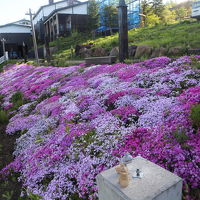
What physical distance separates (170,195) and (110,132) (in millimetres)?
3173

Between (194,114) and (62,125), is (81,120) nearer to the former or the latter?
(62,125)

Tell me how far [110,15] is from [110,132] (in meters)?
48.7

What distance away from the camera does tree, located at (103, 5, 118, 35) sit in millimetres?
49125

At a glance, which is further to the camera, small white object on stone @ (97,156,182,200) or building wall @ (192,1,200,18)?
building wall @ (192,1,200,18)

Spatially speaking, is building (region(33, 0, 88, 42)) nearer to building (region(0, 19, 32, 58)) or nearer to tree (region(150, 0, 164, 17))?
building (region(0, 19, 32, 58))

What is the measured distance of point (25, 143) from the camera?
770cm

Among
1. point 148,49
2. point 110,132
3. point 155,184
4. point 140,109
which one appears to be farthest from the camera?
point 148,49

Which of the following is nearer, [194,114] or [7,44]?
[194,114]

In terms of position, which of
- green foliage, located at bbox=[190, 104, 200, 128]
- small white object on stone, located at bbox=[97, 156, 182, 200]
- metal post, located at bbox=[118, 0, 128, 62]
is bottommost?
small white object on stone, located at bbox=[97, 156, 182, 200]

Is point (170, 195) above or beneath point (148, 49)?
beneath

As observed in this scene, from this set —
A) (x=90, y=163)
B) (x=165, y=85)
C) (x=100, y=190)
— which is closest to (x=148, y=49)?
(x=165, y=85)

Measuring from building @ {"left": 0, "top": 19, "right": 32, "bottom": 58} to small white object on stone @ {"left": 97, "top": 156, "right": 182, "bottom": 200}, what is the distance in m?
67.2

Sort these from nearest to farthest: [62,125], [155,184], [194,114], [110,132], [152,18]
→ [155,184] → [194,114] → [110,132] → [62,125] → [152,18]

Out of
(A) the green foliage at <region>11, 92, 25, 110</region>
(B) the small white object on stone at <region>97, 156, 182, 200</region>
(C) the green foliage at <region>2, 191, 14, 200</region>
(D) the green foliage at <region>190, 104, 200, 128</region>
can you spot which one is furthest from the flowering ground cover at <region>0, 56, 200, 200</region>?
(A) the green foliage at <region>11, 92, 25, 110</region>
